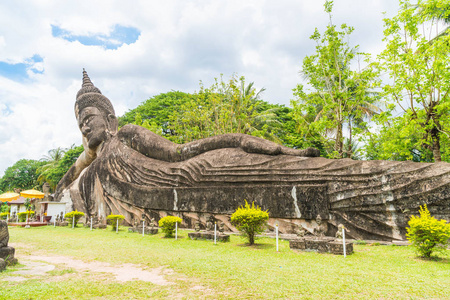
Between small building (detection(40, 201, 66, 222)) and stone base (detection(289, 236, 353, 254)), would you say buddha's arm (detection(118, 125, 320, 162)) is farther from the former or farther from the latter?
small building (detection(40, 201, 66, 222))

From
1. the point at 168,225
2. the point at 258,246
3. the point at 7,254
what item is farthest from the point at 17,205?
the point at 258,246

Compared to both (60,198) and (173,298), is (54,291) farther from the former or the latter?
(60,198)

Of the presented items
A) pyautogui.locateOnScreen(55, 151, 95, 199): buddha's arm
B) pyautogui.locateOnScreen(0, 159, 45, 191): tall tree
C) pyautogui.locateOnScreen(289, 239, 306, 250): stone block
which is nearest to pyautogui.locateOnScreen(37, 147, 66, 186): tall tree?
pyautogui.locateOnScreen(0, 159, 45, 191): tall tree

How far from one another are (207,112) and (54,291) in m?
14.8

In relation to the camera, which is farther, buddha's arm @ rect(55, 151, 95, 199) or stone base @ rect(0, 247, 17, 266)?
buddha's arm @ rect(55, 151, 95, 199)

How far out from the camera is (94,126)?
1425 centimetres

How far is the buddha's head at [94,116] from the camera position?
557 inches

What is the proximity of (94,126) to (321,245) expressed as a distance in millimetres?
11939

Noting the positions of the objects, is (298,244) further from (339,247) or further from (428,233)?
(428,233)

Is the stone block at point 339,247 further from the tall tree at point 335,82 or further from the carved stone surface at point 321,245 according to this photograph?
the tall tree at point 335,82

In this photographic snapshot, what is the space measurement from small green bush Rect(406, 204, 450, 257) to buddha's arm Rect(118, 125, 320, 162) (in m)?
3.38

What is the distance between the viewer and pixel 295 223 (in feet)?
24.9

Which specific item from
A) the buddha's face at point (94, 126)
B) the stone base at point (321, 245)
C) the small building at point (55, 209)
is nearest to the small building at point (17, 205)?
the small building at point (55, 209)

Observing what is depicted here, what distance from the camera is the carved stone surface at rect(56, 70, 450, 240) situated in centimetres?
654
